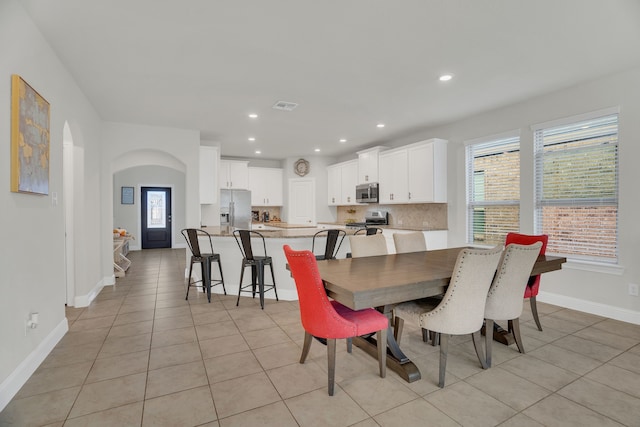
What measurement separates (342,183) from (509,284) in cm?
558

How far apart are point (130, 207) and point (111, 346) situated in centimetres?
747

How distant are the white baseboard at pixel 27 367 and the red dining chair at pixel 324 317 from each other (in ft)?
6.10

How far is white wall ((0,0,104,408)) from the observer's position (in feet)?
6.82

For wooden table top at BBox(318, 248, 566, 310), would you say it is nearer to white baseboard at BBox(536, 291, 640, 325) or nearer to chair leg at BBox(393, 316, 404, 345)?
chair leg at BBox(393, 316, 404, 345)

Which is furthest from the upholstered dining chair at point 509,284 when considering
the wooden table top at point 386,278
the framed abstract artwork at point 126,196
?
the framed abstract artwork at point 126,196

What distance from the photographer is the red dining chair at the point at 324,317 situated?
82.4 inches

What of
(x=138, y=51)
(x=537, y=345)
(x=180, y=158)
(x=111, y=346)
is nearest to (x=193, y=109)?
(x=180, y=158)

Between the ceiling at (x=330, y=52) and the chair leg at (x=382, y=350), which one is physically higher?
the ceiling at (x=330, y=52)

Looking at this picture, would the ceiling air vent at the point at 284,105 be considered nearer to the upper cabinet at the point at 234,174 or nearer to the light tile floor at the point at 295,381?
the light tile floor at the point at 295,381

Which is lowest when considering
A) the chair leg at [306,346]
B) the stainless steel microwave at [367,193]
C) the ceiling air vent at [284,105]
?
the chair leg at [306,346]

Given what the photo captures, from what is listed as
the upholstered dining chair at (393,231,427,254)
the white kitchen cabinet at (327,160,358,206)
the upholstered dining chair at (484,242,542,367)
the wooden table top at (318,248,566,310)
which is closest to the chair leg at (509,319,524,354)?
the upholstered dining chair at (484,242,542,367)

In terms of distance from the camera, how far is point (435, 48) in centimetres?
290

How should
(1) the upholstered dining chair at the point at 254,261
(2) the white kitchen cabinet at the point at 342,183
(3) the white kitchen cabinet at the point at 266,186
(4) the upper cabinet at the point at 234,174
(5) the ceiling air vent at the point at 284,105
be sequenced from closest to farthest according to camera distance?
1. (1) the upholstered dining chair at the point at 254,261
2. (5) the ceiling air vent at the point at 284,105
3. (2) the white kitchen cabinet at the point at 342,183
4. (4) the upper cabinet at the point at 234,174
5. (3) the white kitchen cabinet at the point at 266,186

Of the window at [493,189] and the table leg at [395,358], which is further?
the window at [493,189]
